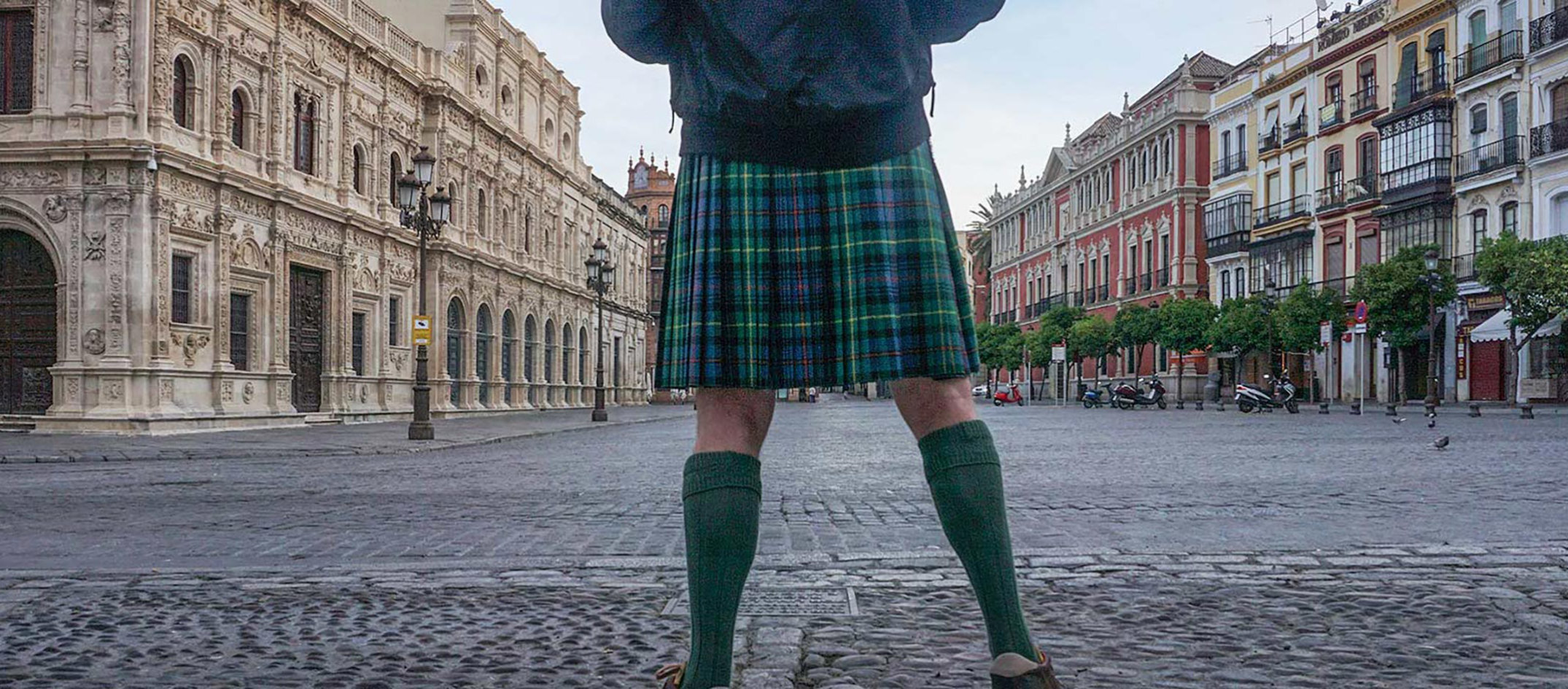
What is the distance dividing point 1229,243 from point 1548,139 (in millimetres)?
17589

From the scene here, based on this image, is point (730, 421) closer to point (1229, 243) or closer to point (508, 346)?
point (508, 346)

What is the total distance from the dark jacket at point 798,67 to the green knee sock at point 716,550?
1.95ft

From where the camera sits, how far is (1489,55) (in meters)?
38.0

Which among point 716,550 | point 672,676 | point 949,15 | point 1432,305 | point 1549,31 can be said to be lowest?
point 672,676

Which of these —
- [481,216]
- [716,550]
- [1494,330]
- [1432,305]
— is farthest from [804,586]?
[1494,330]

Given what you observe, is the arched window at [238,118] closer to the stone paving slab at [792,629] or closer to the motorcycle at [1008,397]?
the stone paving slab at [792,629]

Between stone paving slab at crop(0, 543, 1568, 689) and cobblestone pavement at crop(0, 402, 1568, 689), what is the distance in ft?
0.04

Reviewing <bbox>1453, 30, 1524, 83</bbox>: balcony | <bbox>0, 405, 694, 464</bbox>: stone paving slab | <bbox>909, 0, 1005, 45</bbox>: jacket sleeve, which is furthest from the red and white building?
<bbox>909, 0, 1005, 45</bbox>: jacket sleeve

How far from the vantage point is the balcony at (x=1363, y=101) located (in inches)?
1741

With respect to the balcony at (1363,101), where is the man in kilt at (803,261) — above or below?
below

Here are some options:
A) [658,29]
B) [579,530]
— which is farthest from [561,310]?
[658,29]

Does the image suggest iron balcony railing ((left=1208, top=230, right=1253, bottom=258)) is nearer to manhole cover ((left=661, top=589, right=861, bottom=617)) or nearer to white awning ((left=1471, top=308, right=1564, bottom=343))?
white awning ((left=1471, top=308, right=1564, bottom=343))

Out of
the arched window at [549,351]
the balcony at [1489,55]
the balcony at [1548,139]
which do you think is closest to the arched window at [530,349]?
the arched window at [549,351]

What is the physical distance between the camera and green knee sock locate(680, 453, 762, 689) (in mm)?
2260
